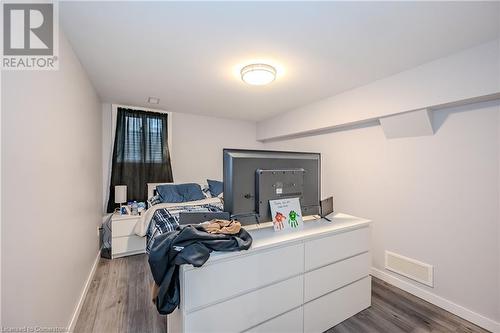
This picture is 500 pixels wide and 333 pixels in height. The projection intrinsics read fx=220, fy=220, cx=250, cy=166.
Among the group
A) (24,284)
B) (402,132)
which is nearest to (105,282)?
(24,284)

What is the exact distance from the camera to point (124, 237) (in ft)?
10.2

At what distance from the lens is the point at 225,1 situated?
1277 mm

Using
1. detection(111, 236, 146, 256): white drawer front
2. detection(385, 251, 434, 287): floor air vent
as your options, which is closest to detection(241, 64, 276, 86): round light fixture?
detection(385, 251, 434, 287): floor air vent

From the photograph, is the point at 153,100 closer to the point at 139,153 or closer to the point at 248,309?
the point at 139,153

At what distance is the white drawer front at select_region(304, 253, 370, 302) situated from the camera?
1.63 metres

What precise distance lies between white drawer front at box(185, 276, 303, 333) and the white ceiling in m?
1.65

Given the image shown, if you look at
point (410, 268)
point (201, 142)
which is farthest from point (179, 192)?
point (410, 268)

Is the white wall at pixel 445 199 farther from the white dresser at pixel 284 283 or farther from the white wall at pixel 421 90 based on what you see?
the white dresser at pixel 284 283

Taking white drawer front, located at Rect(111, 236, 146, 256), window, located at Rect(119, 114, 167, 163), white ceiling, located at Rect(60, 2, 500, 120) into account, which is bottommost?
white drawer front, located at Rect(111, 236, 146, 256)

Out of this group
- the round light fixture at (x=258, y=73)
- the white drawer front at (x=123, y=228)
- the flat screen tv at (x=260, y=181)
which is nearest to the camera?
the flat screen tv at (x=260, y=181)

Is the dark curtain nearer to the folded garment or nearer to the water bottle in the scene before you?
the water bottle

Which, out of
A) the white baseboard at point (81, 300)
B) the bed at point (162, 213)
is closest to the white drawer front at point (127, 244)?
the bed at point (162, 213)

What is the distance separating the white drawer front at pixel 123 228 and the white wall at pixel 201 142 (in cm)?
110

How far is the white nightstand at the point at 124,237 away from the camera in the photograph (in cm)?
307
